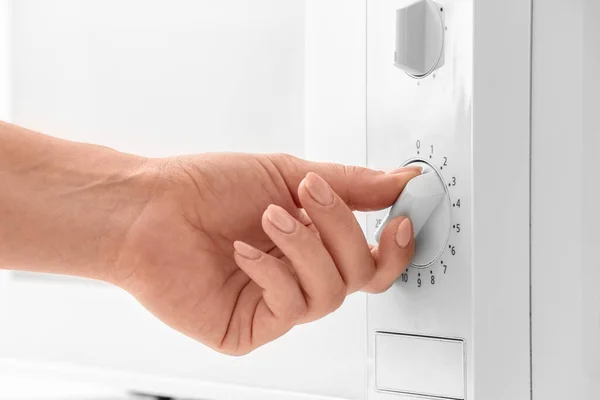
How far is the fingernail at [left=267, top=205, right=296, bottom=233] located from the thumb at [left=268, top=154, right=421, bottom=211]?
5cm

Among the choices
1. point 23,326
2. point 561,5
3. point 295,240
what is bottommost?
point 23,326

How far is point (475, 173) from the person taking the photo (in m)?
0.35

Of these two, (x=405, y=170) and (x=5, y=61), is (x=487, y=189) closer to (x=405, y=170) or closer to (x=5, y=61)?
(x=405, y=170)

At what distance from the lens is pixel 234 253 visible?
0.39 m

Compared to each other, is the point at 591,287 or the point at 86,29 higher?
the point at 86,29

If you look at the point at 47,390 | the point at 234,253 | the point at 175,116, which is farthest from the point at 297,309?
the point at 47,390

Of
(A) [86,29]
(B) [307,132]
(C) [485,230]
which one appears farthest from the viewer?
(A) [86,29]

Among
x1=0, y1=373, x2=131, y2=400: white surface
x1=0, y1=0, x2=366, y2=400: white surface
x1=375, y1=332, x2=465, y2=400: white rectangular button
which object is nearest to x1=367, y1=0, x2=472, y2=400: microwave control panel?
x1=375, y1=332, x2=465, y2=400: white rectangular button

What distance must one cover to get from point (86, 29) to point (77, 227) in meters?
0.29

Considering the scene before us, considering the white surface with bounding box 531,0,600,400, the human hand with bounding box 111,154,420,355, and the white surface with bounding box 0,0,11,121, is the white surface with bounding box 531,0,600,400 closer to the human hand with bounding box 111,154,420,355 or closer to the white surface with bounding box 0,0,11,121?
the human hand with bounding box 111,154,420,355

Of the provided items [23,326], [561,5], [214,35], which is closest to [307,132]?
[214,35]

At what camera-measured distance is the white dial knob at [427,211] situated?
0.37 m

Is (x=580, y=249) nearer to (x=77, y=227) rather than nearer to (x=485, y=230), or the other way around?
(x=485, y=230)

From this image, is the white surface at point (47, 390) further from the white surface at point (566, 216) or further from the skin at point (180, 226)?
the white surface at point (566, 216)
